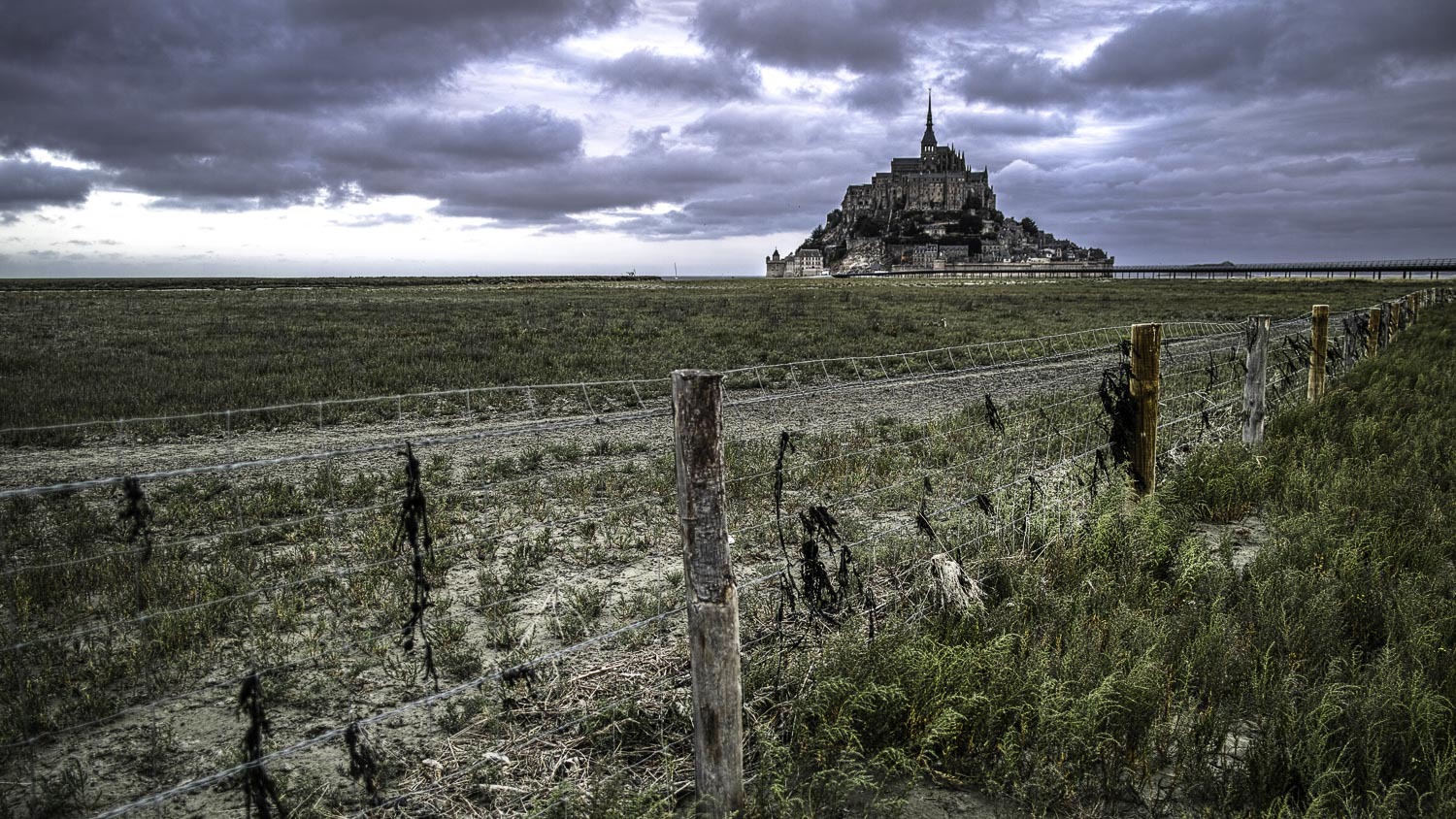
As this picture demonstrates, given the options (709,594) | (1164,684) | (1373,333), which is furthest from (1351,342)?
(709,594)

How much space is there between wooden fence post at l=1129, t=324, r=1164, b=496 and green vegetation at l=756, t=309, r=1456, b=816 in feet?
2.24

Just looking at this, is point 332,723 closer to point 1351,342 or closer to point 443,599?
point 443,599

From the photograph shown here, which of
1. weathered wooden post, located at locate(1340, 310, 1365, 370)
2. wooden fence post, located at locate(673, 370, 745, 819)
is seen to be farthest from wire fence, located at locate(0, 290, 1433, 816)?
weathered wooden post, located at locate(1340, 310, 1365, 370)

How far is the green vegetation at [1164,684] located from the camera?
10.1 feet

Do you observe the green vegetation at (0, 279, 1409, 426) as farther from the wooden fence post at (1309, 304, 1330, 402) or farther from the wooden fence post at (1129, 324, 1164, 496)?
the wooden fence post at (1129, 324, 1164, 496)

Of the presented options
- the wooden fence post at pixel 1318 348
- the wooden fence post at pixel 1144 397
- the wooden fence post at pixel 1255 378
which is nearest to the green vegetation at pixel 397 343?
the wooden fence post at pixel 1318 348

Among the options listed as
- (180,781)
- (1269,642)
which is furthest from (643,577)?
(1269,642)

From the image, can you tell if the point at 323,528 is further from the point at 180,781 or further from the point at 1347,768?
the point at 1347,768

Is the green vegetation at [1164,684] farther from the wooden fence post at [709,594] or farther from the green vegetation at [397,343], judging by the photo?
the green vegetation at [397,343]

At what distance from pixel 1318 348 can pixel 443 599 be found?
34.6ft

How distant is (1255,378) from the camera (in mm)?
7824

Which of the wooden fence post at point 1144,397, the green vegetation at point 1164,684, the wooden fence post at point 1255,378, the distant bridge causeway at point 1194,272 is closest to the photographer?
the green vegetation at point 1164,684

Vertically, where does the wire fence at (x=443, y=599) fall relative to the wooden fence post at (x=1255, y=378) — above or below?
below

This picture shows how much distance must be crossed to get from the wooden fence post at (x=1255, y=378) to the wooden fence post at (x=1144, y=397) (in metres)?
2.70
